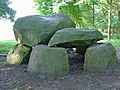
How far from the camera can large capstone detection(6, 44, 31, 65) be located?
7344 millimetres

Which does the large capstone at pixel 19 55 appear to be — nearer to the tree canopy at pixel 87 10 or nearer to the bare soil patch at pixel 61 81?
the bare soil patch at pixel 61 81

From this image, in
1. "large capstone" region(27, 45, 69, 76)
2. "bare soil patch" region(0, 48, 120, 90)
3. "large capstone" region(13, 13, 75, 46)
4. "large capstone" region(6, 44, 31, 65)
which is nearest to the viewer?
"bare soil patch" region(0, 48, 120, 90)

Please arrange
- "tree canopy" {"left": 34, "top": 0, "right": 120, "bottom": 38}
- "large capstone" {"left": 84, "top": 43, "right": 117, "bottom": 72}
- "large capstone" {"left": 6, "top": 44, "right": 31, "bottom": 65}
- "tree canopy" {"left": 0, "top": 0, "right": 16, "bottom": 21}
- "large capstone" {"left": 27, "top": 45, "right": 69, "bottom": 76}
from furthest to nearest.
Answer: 1. "tree canopy" {"left": 34, "top": 0, "right": 120, "bottom": 38}
2. "tree canopy" {"left": 0, "top": 0, "right": 16, "bottom": 21}
3. "large capstone" {"left": 6, "top": 44, "right": 31, "bottom": 65}
4. "large capstone" {"left": 84, "top": 43, "right": 117, "bottom": 72}
5. "large capstone" {"left": 27, "top": 45, "right": 69, "bottom": 76}

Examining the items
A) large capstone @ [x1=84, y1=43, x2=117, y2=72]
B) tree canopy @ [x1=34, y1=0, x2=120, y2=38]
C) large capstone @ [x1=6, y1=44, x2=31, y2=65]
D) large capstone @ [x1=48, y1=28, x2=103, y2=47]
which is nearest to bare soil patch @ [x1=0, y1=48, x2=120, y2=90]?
large capstone @ [x1=84, y1=43, x2=117, y2=72]

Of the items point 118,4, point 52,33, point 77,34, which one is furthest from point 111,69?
point 118,4

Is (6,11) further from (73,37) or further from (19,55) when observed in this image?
(73,37)

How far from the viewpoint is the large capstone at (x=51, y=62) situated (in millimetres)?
5855

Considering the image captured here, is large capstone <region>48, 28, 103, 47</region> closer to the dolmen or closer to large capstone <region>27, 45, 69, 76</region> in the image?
the dolmen

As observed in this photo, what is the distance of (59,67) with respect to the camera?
5887mm

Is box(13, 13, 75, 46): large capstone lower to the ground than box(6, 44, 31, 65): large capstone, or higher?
higher

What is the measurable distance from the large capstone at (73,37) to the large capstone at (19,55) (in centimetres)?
132

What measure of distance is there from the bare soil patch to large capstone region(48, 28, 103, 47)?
0.77 meters

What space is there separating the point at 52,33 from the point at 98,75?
1.76m

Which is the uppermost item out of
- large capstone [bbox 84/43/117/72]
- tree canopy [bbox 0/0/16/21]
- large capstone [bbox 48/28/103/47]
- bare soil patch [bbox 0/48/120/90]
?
tree canopy [bbox 0/0/16/21]
